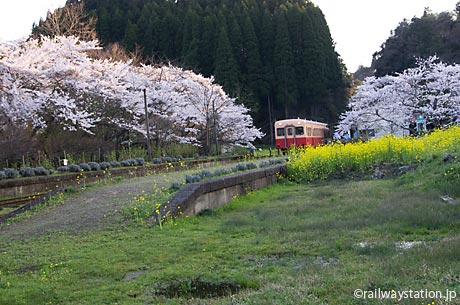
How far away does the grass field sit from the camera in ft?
11.5

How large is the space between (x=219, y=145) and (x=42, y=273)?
76.8ft

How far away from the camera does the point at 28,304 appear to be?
3.61m

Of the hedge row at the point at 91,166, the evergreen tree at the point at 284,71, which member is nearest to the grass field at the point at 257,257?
the hedge row at the point at 91,166

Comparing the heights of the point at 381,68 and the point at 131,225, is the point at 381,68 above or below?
above

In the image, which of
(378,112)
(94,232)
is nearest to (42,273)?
(94,232)

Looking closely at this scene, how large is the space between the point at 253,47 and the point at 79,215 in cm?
3876

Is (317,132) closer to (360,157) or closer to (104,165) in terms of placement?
(360,157)

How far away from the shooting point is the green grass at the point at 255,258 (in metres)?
3.53

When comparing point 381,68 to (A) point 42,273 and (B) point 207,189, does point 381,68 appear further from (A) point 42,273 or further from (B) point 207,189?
(A) point 42,273

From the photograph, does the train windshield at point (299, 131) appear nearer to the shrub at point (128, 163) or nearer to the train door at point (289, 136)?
the train door at point (289, 136)

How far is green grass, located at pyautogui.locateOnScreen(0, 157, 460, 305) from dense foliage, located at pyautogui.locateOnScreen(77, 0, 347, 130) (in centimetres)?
3357

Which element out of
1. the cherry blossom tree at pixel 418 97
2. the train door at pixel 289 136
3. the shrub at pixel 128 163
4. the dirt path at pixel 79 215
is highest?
the cherry blossom tree at pixel 418 97

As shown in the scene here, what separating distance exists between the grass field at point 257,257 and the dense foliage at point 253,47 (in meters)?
33.4

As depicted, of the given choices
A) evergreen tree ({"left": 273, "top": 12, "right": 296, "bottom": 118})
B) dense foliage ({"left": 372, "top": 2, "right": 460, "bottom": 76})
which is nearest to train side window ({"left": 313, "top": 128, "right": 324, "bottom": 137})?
dense foliage ({"left": 372, "top": 2, "right": 460, "bottom": 76})
